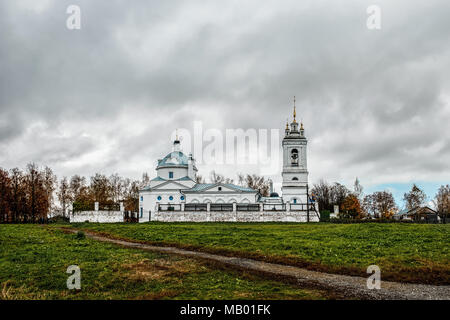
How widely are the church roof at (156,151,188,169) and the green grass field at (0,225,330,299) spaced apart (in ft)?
139

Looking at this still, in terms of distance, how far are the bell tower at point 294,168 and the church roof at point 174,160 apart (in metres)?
16.2

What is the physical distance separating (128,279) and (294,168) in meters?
43.9

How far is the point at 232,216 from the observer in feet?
143

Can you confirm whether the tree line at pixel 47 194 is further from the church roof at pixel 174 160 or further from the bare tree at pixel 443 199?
the bare tree at pixel 443 199

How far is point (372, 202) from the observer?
8031cm

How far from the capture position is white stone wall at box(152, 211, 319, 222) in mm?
42781

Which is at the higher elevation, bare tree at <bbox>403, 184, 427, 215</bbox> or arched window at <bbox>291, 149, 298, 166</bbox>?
arched window at <bbox>291, 149, 298, 166</bbox>

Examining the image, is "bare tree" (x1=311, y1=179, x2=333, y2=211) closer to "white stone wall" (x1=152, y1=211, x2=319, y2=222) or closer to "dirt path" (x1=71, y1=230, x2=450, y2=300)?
"white stone wall" (x1=152, y1=211, x2=319, y2=222)

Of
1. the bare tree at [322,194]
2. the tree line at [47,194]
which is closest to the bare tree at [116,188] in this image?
the tree line at [47,194]

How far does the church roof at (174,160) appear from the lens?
191 ft

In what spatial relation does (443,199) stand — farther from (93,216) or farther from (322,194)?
(93,216)

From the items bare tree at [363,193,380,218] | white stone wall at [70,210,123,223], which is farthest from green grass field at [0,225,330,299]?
bare tree at [363,193,380,218]
